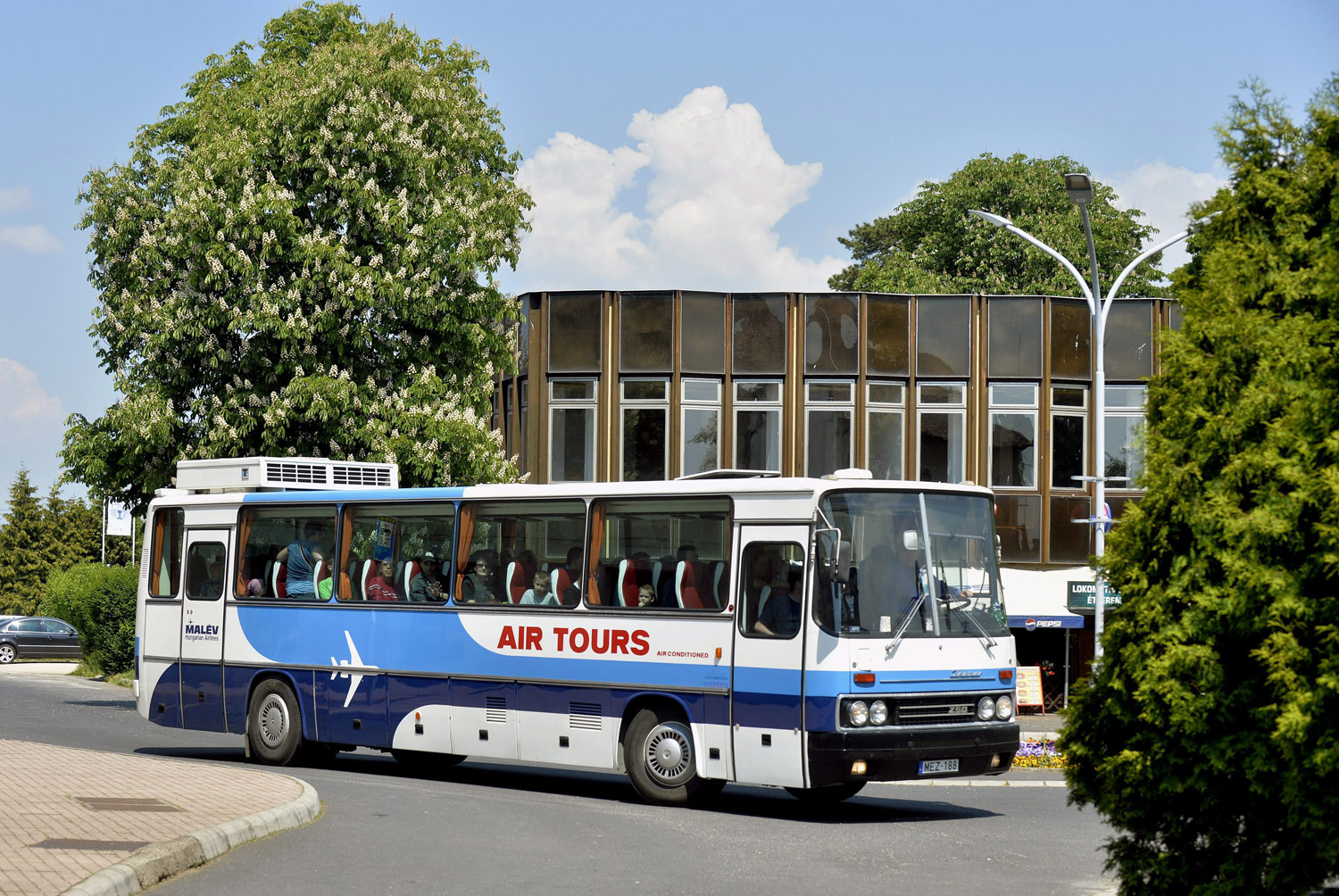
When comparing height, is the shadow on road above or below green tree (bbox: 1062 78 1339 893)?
below

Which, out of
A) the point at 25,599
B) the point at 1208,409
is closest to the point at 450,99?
the point at 1208,409

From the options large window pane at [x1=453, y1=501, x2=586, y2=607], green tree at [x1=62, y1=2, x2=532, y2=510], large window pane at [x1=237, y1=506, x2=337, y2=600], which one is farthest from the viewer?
green tree at [x1=62, y1=2, x2=532, y2=510]

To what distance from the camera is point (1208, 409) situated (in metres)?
7.57

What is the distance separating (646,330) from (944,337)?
21.0ft

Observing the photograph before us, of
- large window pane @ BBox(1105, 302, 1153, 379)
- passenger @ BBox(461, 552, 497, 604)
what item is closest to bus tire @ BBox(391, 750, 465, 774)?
passenger @ BBox(461, 552, 497, 604)

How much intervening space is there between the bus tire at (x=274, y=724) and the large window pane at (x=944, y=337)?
2014cm

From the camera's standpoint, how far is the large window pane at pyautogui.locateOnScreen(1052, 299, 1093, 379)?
35.9 meters

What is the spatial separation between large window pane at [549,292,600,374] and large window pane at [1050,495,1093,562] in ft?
33.8

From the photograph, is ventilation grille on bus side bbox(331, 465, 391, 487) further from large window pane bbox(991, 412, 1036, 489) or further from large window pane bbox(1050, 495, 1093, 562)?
large window pane bbox(1050, 495, 1093, 562)

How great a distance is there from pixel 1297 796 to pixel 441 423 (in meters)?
21.3

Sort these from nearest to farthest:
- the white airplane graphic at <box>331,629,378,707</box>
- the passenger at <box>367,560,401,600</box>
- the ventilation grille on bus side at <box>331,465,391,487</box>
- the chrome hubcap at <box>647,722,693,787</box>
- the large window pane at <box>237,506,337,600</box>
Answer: the chrome hubcap at <box>647,722,693,787</box> < the passenger at <box>367,560,401,600</box> < the white airplane graphic at <box>331,629,378,707</box> < the large window pane at <box>237,506,337,600</box> < the ventilation grille on bus side at <box>331,465,391,487</box>

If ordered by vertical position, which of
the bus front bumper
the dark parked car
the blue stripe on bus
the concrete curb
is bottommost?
the dark parked car

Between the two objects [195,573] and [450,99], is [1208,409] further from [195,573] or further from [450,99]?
[450,99]

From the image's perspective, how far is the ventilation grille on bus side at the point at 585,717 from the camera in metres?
15.7
